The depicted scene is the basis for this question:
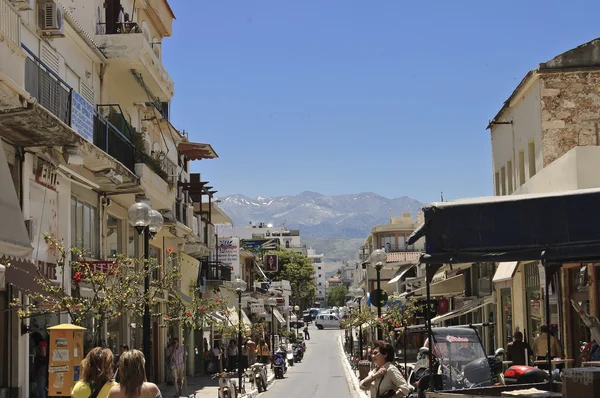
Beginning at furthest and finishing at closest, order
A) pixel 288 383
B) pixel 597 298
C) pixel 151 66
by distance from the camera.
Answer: pixel 288 383
pixel 151 66
pixel 597 298

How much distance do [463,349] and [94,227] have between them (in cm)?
1288

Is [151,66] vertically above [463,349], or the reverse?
[151,66]

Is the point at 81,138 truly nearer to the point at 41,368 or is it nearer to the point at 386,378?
the point at 41,368

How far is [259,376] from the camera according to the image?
3100cm

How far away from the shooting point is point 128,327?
27766 mm

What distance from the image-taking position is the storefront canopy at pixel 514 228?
8.70 m

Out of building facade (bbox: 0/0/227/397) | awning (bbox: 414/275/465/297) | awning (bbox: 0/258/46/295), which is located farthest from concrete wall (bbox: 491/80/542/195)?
awning (bbox: 0/258/46/295)

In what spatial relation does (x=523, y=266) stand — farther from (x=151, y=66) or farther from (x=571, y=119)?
(x=151, y=66)

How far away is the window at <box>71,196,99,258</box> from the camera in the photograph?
22188 mm

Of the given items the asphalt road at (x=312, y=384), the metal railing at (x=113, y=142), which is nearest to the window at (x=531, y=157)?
the asphalt road at (x=312, y=384)

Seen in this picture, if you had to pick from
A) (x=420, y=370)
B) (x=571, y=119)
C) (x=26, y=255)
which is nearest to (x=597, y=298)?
(x=420, y=370)

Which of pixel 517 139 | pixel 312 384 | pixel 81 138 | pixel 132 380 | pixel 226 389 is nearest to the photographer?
pixel 132 380

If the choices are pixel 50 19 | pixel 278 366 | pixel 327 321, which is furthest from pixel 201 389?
pixel 327 321

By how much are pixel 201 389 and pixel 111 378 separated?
23414 millimetres
